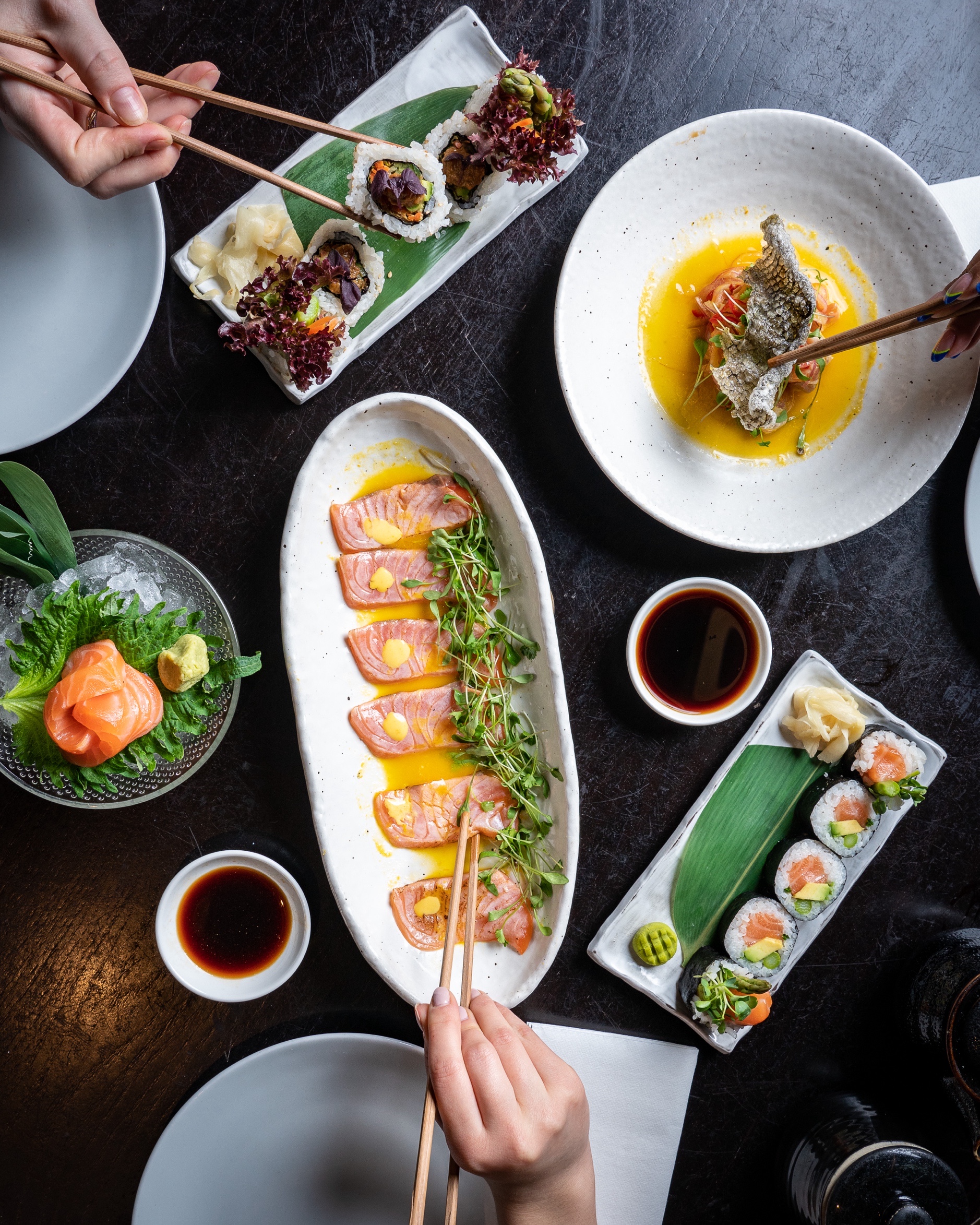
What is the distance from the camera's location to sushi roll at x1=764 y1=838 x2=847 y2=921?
1966 millimetres

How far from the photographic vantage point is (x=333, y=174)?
188 cm

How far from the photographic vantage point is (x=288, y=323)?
1723 millimetres

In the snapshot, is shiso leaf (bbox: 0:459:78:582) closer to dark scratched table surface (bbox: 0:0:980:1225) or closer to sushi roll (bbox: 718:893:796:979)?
dark scratched table surface (bbox: 0:0:980:1225)

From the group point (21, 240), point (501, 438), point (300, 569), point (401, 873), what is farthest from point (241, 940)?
point (21, 240)

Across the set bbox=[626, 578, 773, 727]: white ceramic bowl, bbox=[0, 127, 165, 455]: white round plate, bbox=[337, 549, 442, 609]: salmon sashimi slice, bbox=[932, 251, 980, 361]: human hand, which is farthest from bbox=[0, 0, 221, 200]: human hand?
bbox=[932, 251, 980, 361]: human hand

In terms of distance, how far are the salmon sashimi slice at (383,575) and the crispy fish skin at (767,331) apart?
862 mm

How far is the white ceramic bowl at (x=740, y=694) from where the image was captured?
1951mm

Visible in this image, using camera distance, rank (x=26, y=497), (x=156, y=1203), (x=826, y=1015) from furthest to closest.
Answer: (x=826, y=1015), (x=156, y=1203), (x=26, y=497)

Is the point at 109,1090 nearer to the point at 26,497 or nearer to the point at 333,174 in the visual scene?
the point at 26,497

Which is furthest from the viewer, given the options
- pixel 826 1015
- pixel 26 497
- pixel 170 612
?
pixel 826 1015

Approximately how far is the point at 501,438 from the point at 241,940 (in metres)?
1.42

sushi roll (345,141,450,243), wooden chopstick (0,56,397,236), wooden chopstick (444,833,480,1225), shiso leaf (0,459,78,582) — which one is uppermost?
wooden chopstick (0,56,397,236)

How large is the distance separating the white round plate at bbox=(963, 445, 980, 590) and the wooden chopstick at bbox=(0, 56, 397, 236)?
157cm

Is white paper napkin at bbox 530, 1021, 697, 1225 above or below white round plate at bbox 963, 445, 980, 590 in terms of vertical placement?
below
